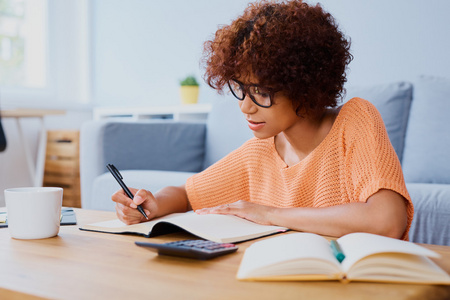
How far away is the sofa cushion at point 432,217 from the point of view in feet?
4.83

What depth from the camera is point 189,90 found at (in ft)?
10.3

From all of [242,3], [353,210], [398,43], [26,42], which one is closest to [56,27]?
[26,42]

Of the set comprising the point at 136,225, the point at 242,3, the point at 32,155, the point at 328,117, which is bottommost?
the point at 32,155

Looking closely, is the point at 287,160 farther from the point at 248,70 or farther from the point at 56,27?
the point at 56,27

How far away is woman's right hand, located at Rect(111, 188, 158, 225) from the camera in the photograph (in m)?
0.94

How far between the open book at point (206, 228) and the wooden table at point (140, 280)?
0.05 meters

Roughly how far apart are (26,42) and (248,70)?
3.04 meters

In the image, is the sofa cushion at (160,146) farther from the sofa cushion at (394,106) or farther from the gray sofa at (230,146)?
the sofa cushion at (394,106)

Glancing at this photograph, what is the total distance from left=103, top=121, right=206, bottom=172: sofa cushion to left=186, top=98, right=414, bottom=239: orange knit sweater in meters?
1.17

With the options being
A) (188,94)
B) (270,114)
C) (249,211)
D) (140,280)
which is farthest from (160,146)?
(140,280)

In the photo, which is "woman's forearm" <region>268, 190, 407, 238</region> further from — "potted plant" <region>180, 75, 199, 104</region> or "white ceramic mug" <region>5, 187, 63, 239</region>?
"potted plant" <region>180, 75, 199, 104</region>

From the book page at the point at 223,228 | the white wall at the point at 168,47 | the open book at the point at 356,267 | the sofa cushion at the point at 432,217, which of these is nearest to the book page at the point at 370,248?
the open book at the point at 356,267

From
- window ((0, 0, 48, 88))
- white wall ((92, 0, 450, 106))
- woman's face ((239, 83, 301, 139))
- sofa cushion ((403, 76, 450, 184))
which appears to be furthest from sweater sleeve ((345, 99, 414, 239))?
window ((0, 0, 48, 88))

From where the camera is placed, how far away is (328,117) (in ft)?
3.87
